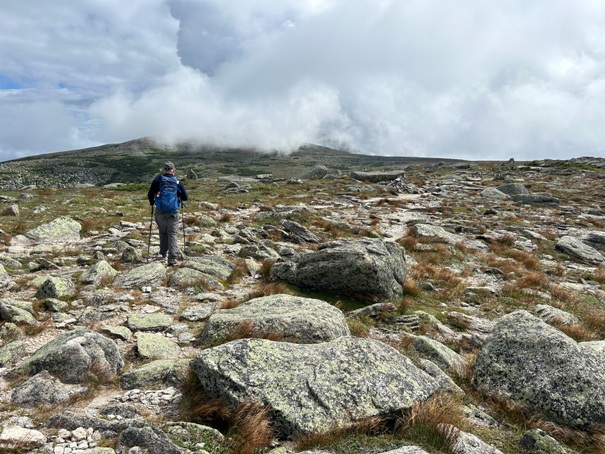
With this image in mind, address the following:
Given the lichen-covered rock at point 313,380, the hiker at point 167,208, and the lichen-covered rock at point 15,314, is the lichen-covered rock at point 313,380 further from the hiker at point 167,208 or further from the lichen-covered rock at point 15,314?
the hiker at point 167,208

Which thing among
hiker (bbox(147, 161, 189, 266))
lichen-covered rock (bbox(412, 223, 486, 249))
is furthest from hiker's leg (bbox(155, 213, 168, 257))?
lichen-covered rock (bbox(412, 223, 486, 249))

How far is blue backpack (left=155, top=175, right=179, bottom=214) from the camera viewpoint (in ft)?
48.3

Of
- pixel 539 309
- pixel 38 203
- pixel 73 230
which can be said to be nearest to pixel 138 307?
pixel 73 230

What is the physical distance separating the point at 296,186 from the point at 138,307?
42381 millimetres

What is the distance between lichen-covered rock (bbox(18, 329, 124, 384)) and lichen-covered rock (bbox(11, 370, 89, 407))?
204 mm

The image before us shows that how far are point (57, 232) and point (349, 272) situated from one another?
14.4 m

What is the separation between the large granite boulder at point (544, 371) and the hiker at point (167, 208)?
1114cm

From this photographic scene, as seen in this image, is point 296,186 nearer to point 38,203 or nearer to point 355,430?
point 38,203

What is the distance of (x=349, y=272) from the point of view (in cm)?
1248

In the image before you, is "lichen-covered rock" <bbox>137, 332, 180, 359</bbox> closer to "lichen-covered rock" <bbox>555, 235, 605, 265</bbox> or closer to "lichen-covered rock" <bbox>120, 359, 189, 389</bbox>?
"lichen-covered rock" <bbox>120, 359, 189, 389</bbox>

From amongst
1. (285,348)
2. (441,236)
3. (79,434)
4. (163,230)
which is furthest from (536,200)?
(79,434)

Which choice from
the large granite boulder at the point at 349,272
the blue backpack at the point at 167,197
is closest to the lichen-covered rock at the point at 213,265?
the large granite boulder at the point at 349,272

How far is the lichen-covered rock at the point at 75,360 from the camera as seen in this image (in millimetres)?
6371

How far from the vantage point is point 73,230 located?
18.5 m
